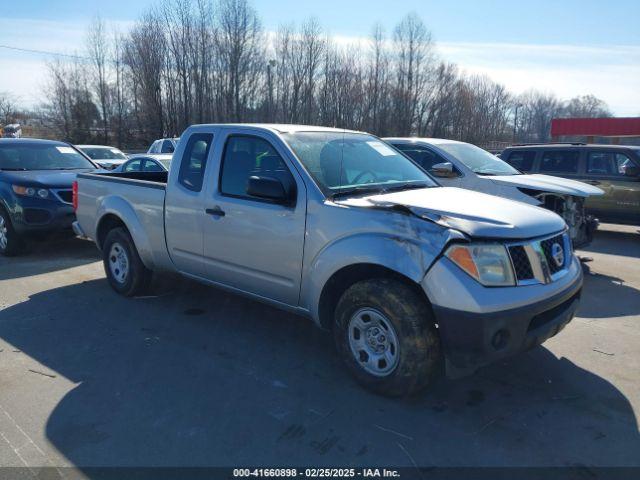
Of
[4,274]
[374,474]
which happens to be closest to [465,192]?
[374,474]

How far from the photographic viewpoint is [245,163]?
4.56m

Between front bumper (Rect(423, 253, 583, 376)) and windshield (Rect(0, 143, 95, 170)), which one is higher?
windshield (Rect(0, 143, 95, 170))

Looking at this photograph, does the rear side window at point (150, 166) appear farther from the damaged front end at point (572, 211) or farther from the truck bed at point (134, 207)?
the damaged front end at point (572, 211)

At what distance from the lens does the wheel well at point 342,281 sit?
3537mm

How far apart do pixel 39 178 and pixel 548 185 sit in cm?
786

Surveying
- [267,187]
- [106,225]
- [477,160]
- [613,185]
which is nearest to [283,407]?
[267,187]

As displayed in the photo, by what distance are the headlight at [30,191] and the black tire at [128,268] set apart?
2.55 metres

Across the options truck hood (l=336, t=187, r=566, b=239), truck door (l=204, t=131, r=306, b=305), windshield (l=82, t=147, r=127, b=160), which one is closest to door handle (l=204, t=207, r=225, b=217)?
truck door (l=204, t=131, r=306, b=305)

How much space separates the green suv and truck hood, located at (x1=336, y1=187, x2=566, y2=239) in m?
7.43

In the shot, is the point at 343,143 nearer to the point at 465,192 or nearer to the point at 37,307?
the point at 465,192

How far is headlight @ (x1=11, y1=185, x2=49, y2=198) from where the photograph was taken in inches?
304

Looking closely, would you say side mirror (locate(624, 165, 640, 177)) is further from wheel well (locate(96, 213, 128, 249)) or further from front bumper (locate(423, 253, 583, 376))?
wheel well (locate(96, 213, 128, 249))

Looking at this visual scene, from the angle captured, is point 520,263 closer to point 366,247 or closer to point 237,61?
point 366,247

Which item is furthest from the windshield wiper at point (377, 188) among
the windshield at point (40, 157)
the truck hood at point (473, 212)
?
the windshield at point (40, 157)
